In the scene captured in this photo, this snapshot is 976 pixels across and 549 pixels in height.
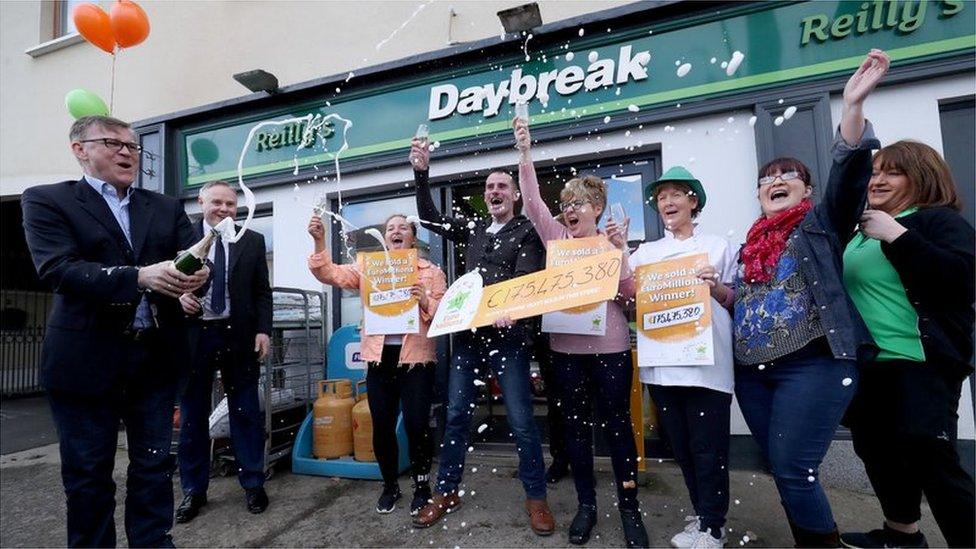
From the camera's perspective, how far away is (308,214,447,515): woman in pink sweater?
276 cm

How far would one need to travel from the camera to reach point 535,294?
2025mm

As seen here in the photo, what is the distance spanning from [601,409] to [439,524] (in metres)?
1.15

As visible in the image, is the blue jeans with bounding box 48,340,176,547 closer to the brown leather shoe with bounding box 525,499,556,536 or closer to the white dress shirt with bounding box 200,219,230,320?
the white dress shirt with bounding box 200,219,230,320

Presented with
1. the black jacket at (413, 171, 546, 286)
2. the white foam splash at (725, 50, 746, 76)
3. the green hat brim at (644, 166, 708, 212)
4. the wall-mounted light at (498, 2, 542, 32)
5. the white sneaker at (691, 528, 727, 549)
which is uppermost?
the wall-mounted light at (498, 2, 542, 32)

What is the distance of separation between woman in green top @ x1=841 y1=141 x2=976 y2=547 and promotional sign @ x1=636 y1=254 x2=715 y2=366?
23.9 inches

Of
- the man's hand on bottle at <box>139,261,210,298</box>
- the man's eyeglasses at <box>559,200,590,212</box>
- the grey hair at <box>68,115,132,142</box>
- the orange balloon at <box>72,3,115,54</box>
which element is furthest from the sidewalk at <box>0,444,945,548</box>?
the orange balloon at <box>72,3,115,54</box>

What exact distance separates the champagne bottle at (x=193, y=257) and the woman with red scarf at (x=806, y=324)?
2201 millimetres

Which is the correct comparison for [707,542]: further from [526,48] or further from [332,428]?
[526,48]

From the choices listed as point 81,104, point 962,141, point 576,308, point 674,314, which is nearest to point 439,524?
point 576,308

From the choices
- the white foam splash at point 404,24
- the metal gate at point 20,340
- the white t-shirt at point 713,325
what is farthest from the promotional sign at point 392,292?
the metal gate at point 20,340

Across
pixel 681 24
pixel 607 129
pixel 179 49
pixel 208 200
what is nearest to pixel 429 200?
pixel 208 200

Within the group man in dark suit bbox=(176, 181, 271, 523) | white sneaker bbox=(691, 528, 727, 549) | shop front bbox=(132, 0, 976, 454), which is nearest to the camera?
white sneaker bbox=(691, 528, 727, 549)

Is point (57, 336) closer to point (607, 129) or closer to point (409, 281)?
point (409, 281)

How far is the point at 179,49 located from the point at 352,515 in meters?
5.87
